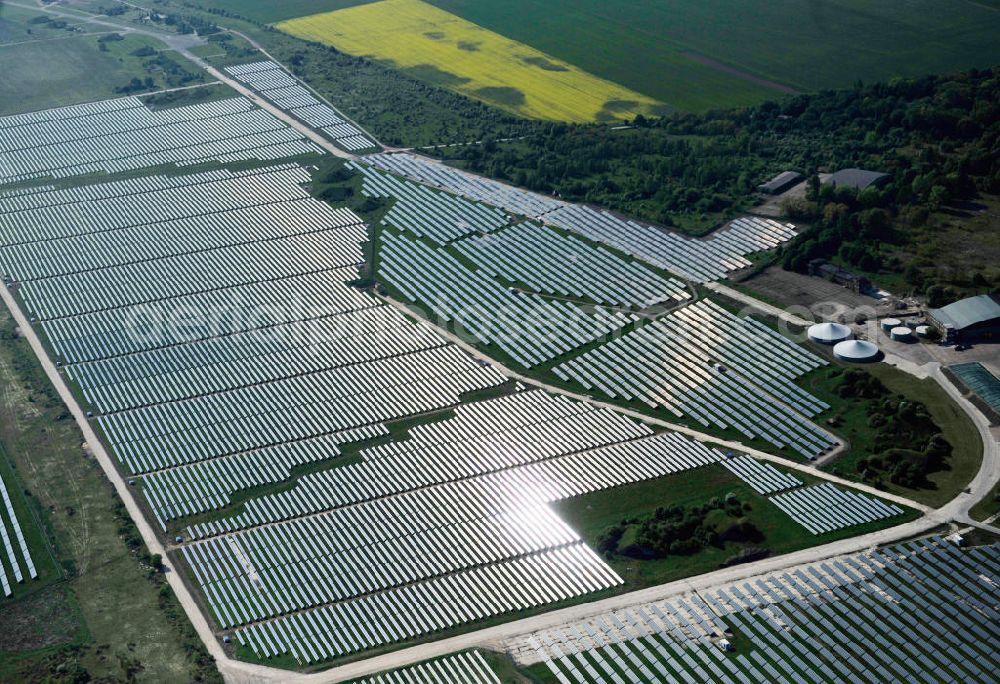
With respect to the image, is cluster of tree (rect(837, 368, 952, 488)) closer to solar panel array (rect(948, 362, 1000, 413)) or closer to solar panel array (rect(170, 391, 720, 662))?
solar panel array (rect(948, 362, 1000, 413))

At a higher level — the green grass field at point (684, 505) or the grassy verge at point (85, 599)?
the green grass field at point (684, 505)

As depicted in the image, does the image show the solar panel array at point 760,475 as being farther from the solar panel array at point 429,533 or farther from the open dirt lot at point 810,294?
the open dirt lot at point 810,294

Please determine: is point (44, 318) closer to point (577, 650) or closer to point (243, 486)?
point (243, 486)

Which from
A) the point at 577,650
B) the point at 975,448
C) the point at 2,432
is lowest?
the point at 2,432

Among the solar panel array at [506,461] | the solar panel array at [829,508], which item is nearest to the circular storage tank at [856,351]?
the solar panel array at [829,508]

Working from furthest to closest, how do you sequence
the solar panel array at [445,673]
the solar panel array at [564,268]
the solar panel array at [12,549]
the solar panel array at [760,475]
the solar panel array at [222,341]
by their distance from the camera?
the solar panel array at [564,268], the solar panel array at [222,341], the solar panel array at [760,475], the solar panel array at [12,549], the solar panel array at [445,673]

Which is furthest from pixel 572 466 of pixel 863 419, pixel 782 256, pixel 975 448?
pixel 782 256

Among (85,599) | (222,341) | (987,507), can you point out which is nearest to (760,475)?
(987,507)
